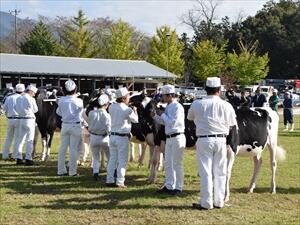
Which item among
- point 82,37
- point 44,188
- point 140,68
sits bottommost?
point 44,188

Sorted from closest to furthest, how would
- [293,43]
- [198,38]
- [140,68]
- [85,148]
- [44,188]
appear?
[44,188], [85,148], [140,68], [293,43], [198,38]

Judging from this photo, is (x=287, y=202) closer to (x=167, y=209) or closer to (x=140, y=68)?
(x=167, y=209)

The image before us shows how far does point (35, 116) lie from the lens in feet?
49.9

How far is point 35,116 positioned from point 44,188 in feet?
14.6

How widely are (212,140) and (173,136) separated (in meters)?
1.32

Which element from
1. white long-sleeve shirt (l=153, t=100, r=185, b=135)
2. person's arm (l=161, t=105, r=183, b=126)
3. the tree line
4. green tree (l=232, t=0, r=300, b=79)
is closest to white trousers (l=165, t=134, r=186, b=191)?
white long-sleeve shirt (l=153, t=100, r=185, b=135)

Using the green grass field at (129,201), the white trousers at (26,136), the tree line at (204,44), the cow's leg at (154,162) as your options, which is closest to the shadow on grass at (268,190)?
the green grass field at (129,201)

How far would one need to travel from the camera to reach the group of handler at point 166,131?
359 inches

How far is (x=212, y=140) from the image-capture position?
9.06 m

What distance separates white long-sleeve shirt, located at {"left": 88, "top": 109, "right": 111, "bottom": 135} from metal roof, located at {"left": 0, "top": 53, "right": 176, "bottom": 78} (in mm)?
38007

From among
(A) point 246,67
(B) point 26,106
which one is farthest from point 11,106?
(A) point 246,67

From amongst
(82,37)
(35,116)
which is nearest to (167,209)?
(35,116)

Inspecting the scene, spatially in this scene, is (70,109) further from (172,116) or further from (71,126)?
(172,116)

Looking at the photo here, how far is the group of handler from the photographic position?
29.9 ft
